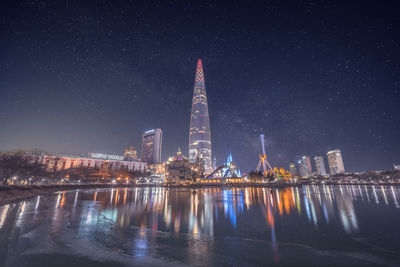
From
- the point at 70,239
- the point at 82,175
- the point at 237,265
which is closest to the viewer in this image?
the point at 237,265

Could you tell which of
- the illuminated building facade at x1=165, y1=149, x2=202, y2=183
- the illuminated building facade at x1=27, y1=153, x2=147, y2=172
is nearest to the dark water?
the illuminated building facade at x1=165, y1=149, x2=202, y2=183

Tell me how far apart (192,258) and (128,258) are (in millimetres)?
3177

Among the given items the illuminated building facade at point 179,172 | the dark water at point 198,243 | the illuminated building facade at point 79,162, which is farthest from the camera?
the illuminated building facade at point 179,172

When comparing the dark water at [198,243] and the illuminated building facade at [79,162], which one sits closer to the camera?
the dark water at [198,243]

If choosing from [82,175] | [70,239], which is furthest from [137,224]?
[82,175]

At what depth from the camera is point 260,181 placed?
13562 centimetres

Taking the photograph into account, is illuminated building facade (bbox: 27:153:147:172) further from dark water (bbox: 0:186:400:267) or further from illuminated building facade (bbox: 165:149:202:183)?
dark water (bbox: 0:186:400:267)

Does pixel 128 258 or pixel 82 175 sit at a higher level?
pixel 82 175

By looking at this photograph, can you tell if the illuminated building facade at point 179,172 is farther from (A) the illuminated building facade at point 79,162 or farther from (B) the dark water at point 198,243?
(B) the dark water at point 198,243

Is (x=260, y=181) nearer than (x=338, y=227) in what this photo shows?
No

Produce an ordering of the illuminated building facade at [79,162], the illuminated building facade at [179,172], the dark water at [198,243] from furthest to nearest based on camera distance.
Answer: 1. the illuminated building facade at [179,172]
2. the illuminated building facade at [79,162]
3. the dark water at [198,243]

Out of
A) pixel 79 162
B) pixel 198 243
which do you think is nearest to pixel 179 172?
pixel 79 162

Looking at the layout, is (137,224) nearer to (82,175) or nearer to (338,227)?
(338,227)

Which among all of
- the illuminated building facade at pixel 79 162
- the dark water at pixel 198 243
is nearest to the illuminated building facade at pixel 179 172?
the illuminated building facade at pixel 79 162
